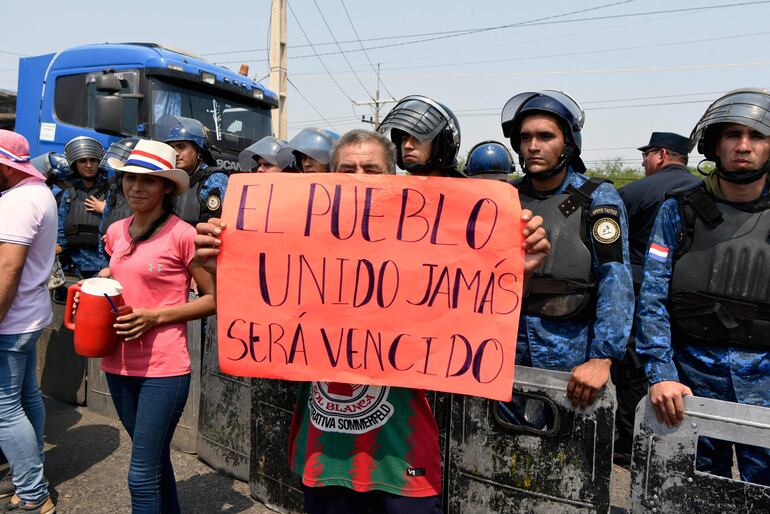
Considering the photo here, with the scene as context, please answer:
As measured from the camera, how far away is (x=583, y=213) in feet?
8.89

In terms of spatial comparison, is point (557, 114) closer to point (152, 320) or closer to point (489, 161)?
point (152, 320)

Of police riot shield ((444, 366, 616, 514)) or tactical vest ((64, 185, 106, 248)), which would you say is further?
tactical vest ((64, 185, 106, 248))

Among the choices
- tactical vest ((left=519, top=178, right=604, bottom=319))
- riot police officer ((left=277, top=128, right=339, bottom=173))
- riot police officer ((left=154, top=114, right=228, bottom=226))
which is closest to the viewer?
tactical vest ((left=519, top=178, right=604, bottom=319))

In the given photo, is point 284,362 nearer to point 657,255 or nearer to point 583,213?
point 583,213

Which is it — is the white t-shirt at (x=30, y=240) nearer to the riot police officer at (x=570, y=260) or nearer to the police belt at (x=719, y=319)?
the riot police officer at (x=570, y=260)

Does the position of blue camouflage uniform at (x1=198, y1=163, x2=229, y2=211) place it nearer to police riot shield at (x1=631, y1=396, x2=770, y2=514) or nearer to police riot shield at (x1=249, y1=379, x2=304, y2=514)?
police riot shield at (x1=249, y1=379, x2=304, y2=514)

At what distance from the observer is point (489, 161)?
6238mm

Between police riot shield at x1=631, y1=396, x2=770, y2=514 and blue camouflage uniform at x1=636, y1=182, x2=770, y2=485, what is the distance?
0.16 meters

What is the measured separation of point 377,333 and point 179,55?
7.59m

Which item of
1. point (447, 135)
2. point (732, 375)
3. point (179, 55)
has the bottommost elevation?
point (732, 375)

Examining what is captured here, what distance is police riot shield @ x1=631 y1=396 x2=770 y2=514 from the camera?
2.27m

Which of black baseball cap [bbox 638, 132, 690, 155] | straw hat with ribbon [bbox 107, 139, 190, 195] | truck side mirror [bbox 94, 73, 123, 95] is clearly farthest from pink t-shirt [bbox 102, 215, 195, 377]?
truck side mirror [bbox 94, 73, 123, 95]

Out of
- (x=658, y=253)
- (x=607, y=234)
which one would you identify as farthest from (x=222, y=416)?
(x=658, y=253)

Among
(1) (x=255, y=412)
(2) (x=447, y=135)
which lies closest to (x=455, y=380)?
(2) (x=447, y=135)
